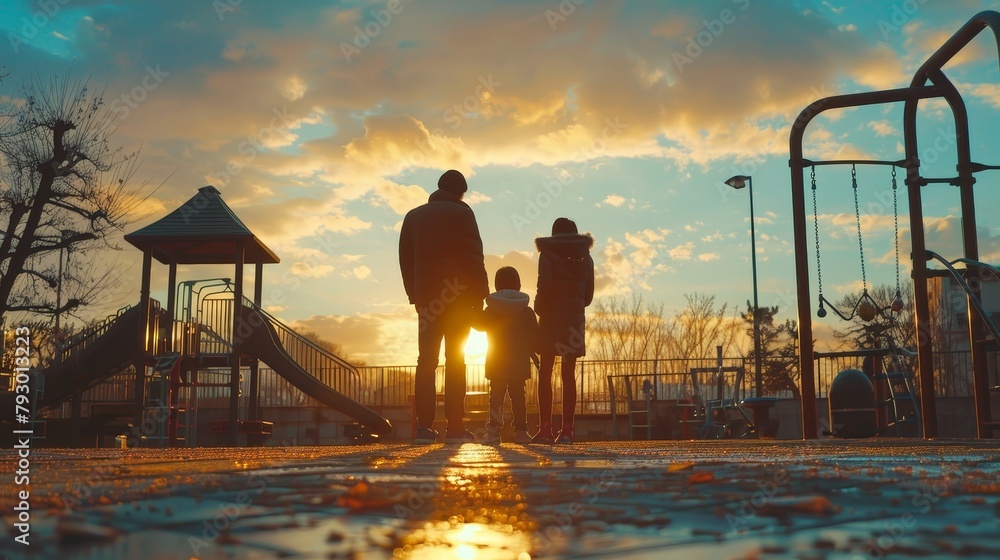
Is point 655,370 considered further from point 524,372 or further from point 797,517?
point 797,517

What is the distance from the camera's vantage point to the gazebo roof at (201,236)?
20.7 metres

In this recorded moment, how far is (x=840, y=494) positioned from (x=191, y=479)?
1674 mm

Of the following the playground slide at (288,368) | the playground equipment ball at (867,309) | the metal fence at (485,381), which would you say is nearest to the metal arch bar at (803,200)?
the playground equipment ball at (867,309)

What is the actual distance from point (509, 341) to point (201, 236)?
13.7 m

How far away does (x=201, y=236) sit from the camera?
67.4ft

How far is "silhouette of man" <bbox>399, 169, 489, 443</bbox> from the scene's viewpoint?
23.5ft

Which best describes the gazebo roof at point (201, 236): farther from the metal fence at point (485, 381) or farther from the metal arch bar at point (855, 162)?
the metal arch bar at point (855, 162)

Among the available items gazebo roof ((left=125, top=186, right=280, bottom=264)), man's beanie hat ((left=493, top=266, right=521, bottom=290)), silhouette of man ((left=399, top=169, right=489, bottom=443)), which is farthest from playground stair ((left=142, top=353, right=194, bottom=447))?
silhouette of man ((left=399, top=169, right=489, bottom=443))

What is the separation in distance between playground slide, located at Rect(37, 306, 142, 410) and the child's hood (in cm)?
1427

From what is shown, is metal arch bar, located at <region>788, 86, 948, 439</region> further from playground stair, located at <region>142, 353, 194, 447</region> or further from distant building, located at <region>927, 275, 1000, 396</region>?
playground stair, located at <region>142, 353, 194, 447</region>

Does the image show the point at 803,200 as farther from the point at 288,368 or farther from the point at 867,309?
the point at 288,368

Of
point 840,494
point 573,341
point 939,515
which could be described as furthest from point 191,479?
point 573,341

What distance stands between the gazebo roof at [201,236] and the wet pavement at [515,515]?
61.1 ft

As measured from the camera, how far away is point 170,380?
59.9 ft
